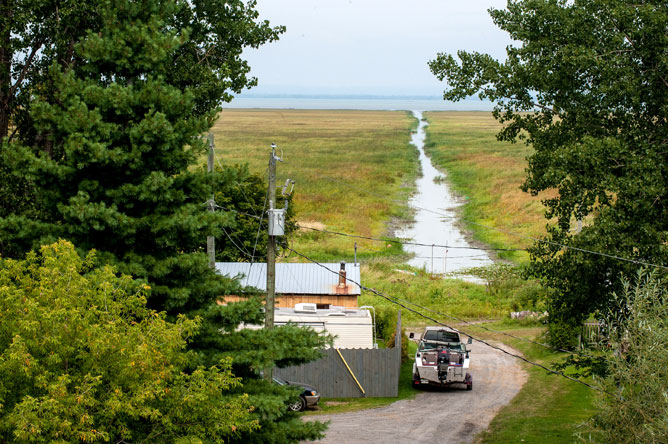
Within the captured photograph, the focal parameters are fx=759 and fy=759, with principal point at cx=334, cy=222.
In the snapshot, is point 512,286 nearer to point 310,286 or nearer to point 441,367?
point 310,286

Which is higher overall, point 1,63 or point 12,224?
point 1,63

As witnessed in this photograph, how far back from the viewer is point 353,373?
1121 inches

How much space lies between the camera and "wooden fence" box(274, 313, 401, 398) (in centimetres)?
2825

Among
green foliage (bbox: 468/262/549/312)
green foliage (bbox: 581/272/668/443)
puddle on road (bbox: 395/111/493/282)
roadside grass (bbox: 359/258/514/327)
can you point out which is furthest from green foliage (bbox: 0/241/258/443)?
green foliage (bbox: 468/262/549/312)

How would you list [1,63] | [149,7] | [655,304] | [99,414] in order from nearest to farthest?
[99,414], [655,304], [149,7], [1,63]

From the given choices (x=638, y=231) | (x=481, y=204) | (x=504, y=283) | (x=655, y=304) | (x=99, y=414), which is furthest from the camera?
(x=481, y=204)

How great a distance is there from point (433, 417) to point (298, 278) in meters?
12.0

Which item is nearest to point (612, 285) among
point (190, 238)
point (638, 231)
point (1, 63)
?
point (638, 231)

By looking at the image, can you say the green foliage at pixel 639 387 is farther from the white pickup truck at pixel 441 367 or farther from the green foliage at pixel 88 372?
the white pickup truck at pixel 441 367

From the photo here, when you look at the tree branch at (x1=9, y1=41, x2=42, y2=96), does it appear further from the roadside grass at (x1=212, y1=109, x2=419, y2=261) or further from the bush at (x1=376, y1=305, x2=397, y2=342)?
the bush at (x1=376, y1=305, x2=397, y2=342)

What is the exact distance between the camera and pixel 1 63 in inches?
826

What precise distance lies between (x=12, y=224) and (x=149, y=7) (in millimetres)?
5643

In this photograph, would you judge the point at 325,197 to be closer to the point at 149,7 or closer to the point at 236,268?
the point at 236,268

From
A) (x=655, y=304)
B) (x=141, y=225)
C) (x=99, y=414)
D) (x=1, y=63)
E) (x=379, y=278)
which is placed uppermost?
(x=1, y=63)
